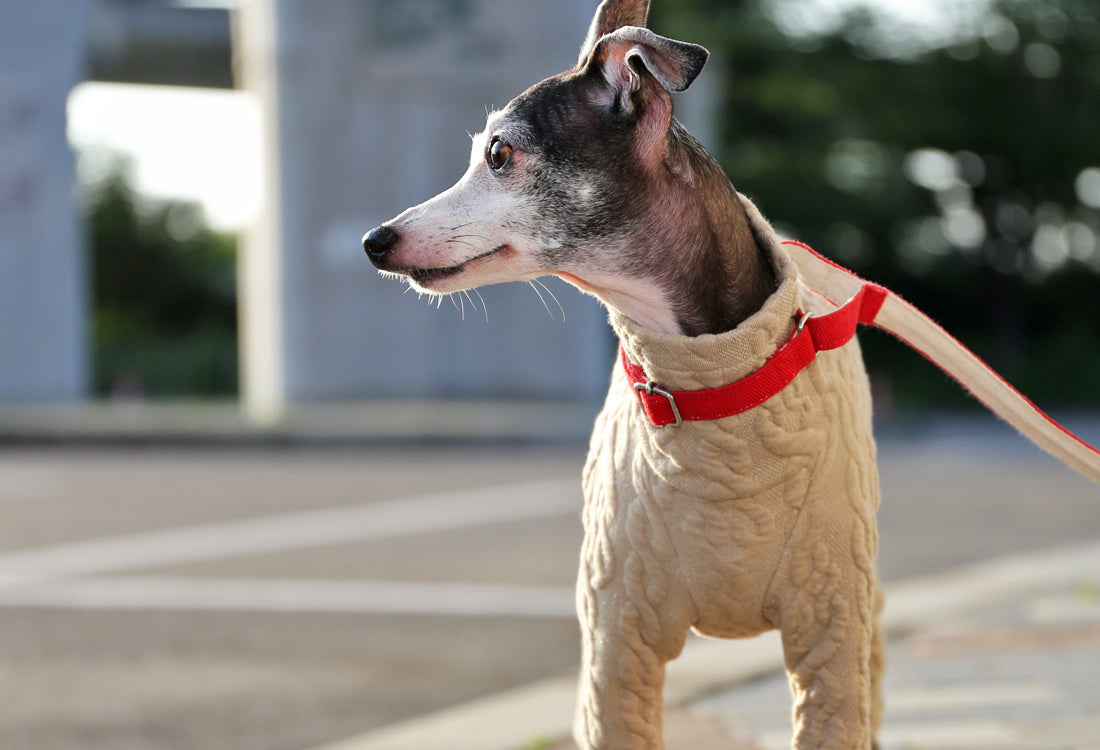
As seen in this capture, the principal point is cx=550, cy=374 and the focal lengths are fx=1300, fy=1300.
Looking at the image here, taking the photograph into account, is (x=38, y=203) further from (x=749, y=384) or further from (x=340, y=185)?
(x=749, y=384)

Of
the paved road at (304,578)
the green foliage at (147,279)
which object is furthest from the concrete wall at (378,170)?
the green foliage at (147,279)

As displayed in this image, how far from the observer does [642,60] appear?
7.04 ft

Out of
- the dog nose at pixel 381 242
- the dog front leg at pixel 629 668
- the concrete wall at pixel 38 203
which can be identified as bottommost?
the dog front leg at pixel 629 668

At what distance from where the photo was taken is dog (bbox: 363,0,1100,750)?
2.27 meters

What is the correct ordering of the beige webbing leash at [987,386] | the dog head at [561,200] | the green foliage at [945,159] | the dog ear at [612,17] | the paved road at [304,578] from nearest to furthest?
the dog head at [561,200] < the dog ear at [612,17] < the beige webbing leash at [987,386] < the paved road at [304,578] < the green foliage at [945,159]

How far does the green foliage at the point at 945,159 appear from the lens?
22.2 meters

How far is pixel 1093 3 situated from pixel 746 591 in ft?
73.8

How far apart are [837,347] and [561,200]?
620 millimetres

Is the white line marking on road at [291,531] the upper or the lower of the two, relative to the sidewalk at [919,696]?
upper

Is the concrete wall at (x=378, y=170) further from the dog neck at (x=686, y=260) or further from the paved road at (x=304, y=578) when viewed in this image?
the dog neck at (x=686, y=260)

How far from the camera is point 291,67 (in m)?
17.9

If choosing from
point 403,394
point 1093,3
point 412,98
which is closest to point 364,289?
point 403,394

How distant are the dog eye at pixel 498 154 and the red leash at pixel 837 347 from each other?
0.43 metres

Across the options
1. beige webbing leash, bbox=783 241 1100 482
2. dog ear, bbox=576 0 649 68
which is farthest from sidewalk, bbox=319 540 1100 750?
dog ear, bbox=576 0 649 68
